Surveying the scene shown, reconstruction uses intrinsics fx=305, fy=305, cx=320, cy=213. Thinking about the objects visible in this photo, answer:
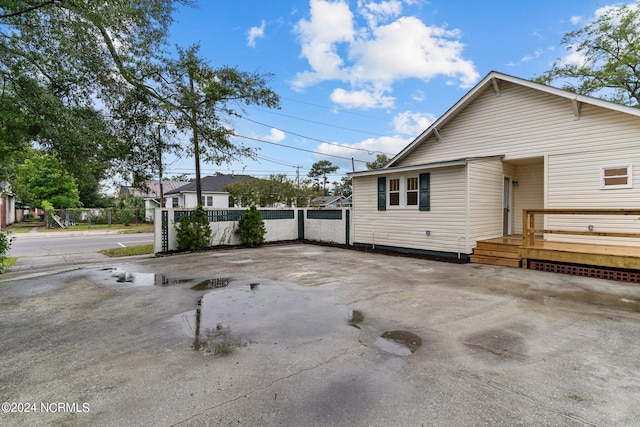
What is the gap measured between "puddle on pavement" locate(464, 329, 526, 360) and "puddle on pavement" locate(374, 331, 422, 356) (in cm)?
57

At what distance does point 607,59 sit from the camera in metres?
15.7

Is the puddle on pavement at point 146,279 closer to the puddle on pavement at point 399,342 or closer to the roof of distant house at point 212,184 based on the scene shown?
the puddle on pavement at point 399,342

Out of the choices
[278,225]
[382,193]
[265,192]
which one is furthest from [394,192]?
[265,192]

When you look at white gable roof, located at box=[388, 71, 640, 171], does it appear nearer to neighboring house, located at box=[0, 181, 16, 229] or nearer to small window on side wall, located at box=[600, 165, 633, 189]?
small window on side wall, located at box=[600, 165, 633, 189]

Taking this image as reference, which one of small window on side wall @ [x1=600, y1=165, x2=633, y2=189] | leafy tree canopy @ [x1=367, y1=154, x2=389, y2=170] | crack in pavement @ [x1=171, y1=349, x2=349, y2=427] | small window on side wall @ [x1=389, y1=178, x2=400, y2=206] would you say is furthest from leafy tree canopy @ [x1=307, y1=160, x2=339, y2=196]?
crack in pavement @ [x1=171, y1=349, x2=349, y2=427]

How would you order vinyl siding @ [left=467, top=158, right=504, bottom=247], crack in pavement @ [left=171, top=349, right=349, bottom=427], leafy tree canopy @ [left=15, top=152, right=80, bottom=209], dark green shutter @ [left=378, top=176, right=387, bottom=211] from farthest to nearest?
leafy tree canopy @ [left=15, top=152, right=80, bottom=209]
dark green shutter @ [left=378, top=176, right=387, bottom=211]
vinyl siding @ [left=467, top=158, right=504, bottom=247]
crack in pavement @ [left=171, top=349, right=349, bottom=427]

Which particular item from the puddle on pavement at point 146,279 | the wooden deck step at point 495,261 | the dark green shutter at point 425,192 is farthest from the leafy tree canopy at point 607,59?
the puddle on pavement at point 146,279

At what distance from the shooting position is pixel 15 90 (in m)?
5.86

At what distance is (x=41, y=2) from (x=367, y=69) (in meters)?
15.3

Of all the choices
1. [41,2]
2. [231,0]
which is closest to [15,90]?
[41,2]

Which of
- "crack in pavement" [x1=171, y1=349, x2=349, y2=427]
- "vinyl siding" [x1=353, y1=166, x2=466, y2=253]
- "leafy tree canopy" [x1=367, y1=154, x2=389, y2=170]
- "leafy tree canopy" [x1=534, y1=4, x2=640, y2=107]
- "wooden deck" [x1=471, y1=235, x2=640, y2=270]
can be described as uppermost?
"leafy tree canopy" [x1=534, y1=4, x2=640, y2=107]

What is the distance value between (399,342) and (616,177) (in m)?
8.64

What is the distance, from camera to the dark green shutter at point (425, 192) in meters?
9.98

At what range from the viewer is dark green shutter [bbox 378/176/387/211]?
1130cm
